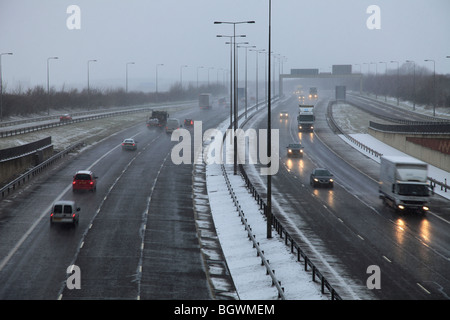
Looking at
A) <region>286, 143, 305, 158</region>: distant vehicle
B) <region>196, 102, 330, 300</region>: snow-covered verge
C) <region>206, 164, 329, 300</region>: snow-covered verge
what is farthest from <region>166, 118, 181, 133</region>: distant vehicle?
<region>206, 164, 329, 300</region>: snow-covered verge

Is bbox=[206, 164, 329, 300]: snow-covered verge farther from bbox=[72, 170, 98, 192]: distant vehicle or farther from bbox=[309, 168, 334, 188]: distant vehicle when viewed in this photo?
bbox=[72, 170, 98, 192]: distant vehicle

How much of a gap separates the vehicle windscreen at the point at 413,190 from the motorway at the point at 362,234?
5.16 ft

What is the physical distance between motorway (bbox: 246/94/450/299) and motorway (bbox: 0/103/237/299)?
624 centimetres

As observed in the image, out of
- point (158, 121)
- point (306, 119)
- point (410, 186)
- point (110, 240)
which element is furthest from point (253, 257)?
point (158, 121)

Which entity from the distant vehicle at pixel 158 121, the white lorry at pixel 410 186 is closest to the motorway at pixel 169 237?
the white lorry at pixel 410 186

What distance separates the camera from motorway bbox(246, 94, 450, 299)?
27109 mm

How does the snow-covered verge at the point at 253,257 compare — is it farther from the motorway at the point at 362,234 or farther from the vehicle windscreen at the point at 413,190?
the vehicle windscreen at the point at 413,190

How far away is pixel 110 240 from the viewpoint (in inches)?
1337

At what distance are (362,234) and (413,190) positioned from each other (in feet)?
23.1

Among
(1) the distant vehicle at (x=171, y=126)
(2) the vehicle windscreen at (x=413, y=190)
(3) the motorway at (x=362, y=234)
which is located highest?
(1) the distant vehicle at (x=171, y=126)

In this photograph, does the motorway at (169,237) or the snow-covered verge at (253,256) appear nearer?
the snow-covered verge at (253,256)

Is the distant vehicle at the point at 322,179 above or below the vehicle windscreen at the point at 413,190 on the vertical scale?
below

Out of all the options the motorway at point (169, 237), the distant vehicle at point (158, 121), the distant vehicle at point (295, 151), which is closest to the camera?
the motorway at point (169, 237)

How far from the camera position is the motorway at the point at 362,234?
27109mm
